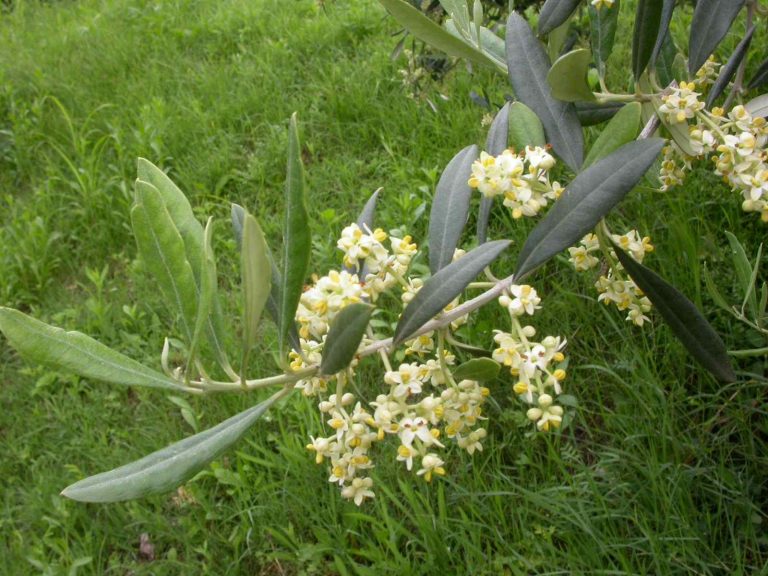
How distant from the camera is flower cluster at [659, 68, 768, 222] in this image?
0.97 metres

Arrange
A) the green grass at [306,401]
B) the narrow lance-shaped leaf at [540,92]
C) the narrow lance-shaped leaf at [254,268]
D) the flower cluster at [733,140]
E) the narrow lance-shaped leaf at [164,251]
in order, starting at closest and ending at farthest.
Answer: the narrow lance-shaped leaf at [254,268]
the narrow lance-shaped leaf at [164,251]
the flower cluster at [733,140]
the narrow lance-shaped leaf at [540,92]
the green grass at [306,401]

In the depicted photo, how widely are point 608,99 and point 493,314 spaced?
105 centimetres

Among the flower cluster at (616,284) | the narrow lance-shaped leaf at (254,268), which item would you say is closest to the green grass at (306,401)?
the flower cluster at (616,284)

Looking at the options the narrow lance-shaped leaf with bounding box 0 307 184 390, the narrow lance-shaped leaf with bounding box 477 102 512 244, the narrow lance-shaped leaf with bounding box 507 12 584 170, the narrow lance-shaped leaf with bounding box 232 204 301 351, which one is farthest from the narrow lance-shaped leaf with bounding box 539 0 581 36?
the narrow lance-shaped leaf with bounding box 0 307 184 390

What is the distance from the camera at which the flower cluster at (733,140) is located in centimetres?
Answer: 97

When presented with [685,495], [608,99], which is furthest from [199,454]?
[685,495]

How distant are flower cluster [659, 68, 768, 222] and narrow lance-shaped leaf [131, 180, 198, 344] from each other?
65 cm

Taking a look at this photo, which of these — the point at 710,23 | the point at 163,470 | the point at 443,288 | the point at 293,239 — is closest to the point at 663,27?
the point at 710,23

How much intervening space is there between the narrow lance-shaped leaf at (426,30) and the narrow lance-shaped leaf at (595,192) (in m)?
0.31

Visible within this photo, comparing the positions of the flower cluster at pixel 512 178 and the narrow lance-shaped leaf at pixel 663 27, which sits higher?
the narrow lance-shaped leaf at pixel 663 27

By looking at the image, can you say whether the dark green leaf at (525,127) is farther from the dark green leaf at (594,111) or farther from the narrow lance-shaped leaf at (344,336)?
the narrow lance-shaped leaf at (344,336)

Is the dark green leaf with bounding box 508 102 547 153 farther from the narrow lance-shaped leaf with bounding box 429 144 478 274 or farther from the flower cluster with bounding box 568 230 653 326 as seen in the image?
the flower cluster with bounding box 568 230 653 326

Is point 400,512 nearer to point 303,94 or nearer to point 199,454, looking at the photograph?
point 199,454

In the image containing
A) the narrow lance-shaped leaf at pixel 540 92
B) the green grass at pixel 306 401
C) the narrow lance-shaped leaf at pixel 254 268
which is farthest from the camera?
the green grass at pixel 306 401
